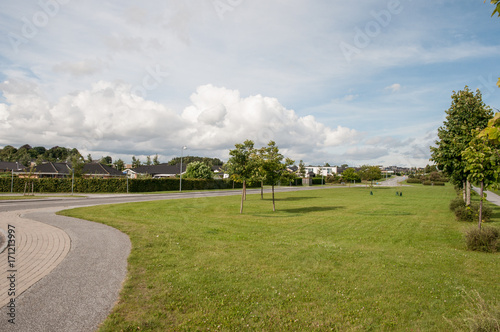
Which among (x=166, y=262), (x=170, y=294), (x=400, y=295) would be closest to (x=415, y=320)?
(x=400, y=295)

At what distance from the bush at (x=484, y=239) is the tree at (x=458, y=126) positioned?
5950 millimetres

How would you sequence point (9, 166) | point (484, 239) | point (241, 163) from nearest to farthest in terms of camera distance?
point (484, 239) < point (241, 163) < point (9, 166)

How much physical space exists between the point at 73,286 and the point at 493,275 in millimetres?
9083

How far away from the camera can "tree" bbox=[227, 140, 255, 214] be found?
1758 centimetres

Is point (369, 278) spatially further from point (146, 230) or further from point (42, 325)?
point (146, 230)

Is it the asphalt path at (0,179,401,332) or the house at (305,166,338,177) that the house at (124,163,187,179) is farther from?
the asphalt path at (0,179,401,332)

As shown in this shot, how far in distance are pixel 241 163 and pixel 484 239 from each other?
39.4 feet

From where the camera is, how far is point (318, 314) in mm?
4766

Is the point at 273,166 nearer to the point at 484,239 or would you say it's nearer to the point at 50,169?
the point at 484,239

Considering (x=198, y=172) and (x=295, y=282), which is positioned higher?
(x=198, y=172)

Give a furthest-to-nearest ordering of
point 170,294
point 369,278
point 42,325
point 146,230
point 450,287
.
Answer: point 146,230, point 369,278, point 450,287, point 170,294, point 42,325

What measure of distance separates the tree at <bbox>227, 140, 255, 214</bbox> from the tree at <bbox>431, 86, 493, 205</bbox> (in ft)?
33.2

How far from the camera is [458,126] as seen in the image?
14.8 meters

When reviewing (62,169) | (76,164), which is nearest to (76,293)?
(76,164)
